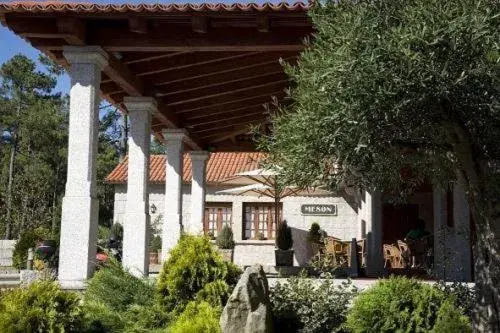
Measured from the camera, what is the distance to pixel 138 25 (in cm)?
812

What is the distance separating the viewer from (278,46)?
839 centimetres

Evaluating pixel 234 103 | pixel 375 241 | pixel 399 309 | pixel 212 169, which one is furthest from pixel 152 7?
pixel 212 169

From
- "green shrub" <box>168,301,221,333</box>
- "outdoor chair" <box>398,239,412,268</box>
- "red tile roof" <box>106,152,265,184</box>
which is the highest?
"red tile roof" <box>106,152,265,184</box>

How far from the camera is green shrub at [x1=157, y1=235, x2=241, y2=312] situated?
638cm

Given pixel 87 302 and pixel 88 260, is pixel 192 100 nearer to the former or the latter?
pixel 88 260

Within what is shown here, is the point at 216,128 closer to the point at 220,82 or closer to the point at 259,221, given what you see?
the point at 220,82

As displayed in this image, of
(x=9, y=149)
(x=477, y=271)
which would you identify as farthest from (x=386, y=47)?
(x=9, y=149)

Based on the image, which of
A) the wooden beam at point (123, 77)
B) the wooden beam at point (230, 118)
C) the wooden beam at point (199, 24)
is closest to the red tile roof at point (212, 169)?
the wooden beam at point (230, 118)

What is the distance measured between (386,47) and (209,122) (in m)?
10.6

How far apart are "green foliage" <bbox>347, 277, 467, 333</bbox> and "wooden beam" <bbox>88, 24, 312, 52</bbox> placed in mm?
3886

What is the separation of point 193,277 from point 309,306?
1.31 metres

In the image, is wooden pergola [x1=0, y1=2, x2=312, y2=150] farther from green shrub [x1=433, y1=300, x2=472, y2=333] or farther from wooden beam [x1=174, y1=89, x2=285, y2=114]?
green shrub [x1=433, y1=300, x2=472, y2=333]

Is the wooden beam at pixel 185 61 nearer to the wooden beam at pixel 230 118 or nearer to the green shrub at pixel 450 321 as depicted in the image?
the wooden beam at pixel 230 118

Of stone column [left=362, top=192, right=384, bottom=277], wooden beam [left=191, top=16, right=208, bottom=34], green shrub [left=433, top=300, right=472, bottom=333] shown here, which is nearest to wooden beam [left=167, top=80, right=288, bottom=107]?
stone column [left=362, top=192, right=384, bottom=277]
